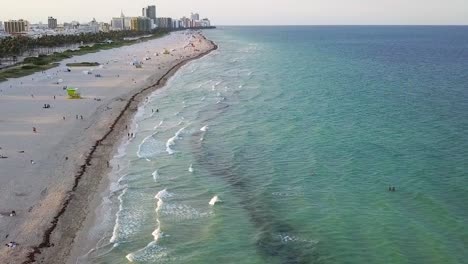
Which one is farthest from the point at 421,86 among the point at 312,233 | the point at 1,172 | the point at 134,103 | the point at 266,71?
the point at 1,172

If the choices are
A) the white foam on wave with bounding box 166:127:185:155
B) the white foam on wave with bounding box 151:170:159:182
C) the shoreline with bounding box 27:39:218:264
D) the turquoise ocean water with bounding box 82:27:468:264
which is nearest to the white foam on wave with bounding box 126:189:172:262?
the turquoise ocean water with bounding box 82:27:468:264

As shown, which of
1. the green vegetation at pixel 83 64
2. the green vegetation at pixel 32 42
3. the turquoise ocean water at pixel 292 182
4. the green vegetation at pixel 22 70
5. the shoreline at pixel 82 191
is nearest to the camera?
the shoreline at pixel 82 191

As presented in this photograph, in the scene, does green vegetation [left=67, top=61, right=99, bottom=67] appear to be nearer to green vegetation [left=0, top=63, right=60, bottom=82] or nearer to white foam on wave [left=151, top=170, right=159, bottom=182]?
green vegetation [left=0, top=63, right=60, bottom=82]

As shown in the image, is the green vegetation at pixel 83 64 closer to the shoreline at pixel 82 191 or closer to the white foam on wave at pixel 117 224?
the shoreline at pixel 82 191

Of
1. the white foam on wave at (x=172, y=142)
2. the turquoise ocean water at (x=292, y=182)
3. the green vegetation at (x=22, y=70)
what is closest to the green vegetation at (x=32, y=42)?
the green vegetation at (x=22, y=70)

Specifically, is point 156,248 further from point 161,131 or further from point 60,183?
point 161,131

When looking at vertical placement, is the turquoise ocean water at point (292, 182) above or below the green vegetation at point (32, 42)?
below
